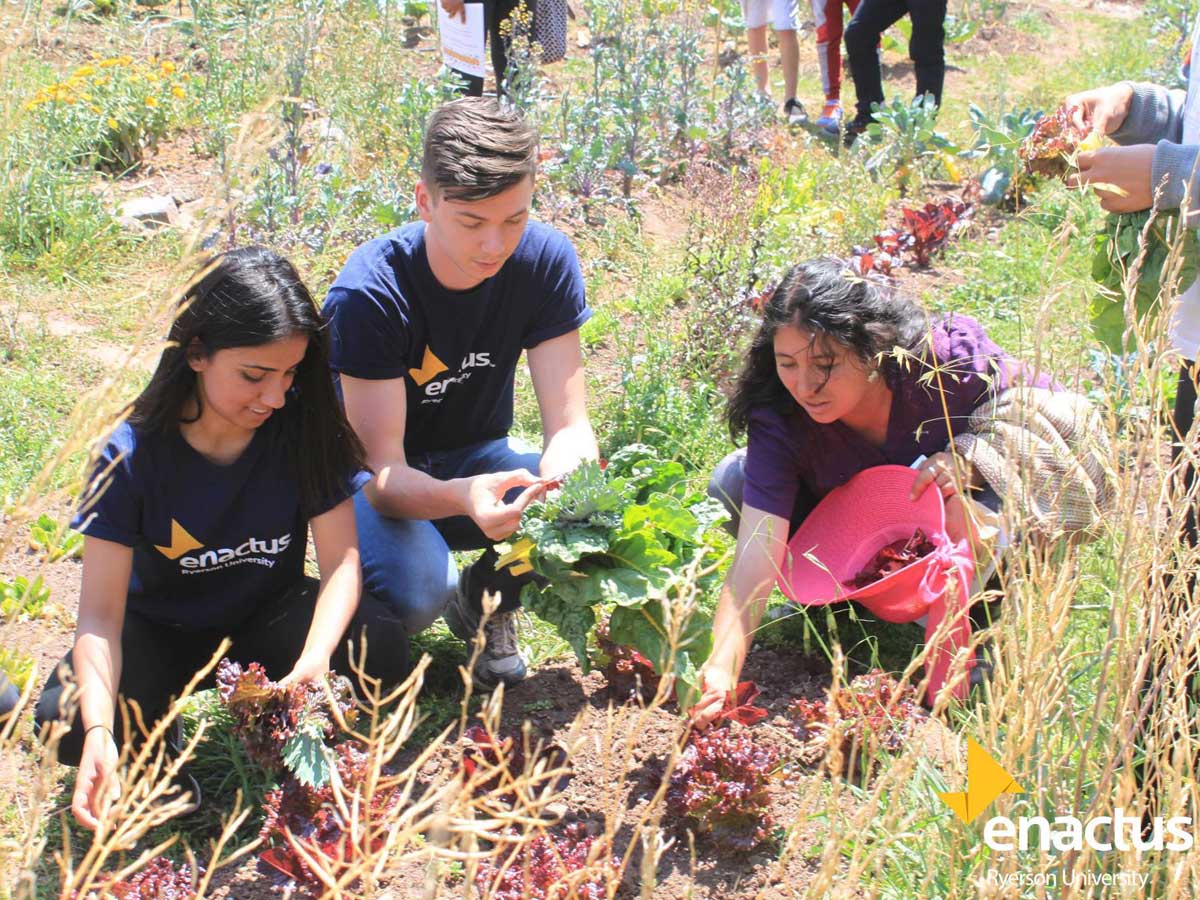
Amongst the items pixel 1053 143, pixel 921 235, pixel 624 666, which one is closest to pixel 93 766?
pixel 624 666

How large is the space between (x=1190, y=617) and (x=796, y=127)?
623 centimetres

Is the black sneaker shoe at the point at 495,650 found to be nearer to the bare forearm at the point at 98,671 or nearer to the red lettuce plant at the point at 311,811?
the red lettuce plant at the point at 311,811

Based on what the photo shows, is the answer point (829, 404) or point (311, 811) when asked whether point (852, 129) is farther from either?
point (311, 811)

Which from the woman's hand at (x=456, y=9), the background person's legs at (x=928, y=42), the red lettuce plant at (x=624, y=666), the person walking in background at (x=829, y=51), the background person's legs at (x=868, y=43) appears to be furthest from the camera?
the person walking in background at (x=829, y=51)

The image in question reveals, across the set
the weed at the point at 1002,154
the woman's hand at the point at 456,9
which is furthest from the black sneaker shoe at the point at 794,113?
the woman's hand at the point at 456,9

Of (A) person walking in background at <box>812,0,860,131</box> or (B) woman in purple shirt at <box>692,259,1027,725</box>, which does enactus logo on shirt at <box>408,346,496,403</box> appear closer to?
(B) woman in purple shirt at <box>692,259,1027,725</box>

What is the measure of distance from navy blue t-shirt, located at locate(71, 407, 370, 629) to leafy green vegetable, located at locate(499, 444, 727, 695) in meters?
0.47

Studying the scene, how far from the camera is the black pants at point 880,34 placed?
679cm

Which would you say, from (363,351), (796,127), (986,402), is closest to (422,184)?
(363,351)

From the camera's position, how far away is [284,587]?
9.20ft

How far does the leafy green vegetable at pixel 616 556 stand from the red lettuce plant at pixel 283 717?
Result: 0.51 meters

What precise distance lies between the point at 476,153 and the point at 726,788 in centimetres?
144

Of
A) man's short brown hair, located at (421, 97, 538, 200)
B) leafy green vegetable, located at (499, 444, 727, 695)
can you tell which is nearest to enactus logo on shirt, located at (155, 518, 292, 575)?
leafy green vegetable, located at (499, 444, 727, 695)

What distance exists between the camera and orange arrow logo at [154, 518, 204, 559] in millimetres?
2521
